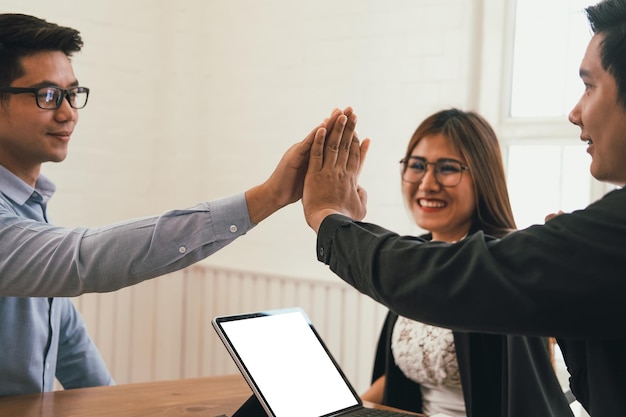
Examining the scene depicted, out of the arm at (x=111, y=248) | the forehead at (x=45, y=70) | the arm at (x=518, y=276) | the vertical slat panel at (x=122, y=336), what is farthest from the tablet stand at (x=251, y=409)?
the vertical slat panel at (x=122, y=336)

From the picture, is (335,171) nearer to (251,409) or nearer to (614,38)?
(251,409)

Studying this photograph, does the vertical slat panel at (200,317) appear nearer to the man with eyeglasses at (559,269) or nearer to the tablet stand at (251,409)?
the tablet stand at (251,409)

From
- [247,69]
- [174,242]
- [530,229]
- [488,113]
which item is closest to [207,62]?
[247,69]

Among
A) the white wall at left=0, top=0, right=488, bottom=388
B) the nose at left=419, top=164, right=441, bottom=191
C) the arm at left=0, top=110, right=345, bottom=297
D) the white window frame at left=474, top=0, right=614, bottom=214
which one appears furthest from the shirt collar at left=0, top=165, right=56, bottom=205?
the white window frame at left=474, top=0, right=614, bottom=214

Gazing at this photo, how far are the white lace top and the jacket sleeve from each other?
996mm

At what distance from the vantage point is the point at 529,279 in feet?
3.49

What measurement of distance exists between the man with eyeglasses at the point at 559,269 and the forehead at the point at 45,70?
976 millimetres

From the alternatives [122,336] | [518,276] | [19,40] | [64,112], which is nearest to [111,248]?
[64,112]

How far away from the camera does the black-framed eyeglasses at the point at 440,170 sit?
2366mm

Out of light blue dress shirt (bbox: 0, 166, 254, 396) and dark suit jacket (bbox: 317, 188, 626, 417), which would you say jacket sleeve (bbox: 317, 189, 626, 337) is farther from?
light blue dress shirt (bbox: 0, 166, 254, 396)

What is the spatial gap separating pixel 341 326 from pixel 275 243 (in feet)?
1.93

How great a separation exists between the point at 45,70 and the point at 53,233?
1.76 ft

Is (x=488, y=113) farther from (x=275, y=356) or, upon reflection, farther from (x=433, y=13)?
(x=275, y=356)

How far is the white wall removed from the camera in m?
3.25
